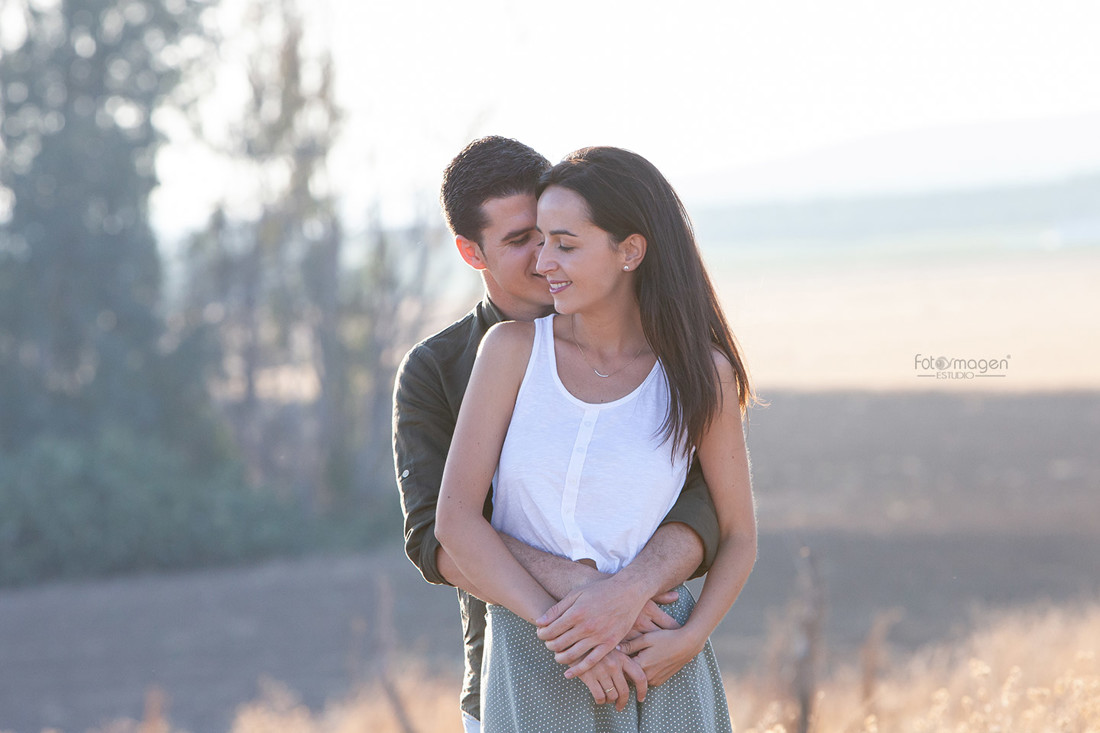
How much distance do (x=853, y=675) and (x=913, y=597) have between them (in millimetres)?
6679

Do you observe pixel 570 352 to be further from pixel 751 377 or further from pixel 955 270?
pixel 955 270

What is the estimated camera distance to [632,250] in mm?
2283

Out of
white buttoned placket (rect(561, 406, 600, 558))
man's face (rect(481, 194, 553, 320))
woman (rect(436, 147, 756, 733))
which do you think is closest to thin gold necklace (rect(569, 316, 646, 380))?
woman (rect(436, 147, 756, 733))

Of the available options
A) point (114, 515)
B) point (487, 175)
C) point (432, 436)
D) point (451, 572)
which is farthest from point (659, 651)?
point (114, 515)

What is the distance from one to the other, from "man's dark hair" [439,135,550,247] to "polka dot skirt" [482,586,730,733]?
34.1 inches

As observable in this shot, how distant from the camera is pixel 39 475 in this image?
20453 millimetres

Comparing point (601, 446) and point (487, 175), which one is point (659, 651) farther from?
point (487, 175)

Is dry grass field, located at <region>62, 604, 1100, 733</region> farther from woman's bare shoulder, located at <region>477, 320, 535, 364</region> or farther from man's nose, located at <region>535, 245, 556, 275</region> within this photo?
man's nose, located at <region>535, 245, 556, 275</region>

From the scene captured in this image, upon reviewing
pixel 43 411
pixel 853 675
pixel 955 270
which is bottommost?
pixel 955 270

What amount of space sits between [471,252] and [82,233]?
21095 millimetres

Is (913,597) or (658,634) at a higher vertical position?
(658,634)

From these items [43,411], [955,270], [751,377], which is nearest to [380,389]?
[43,411]

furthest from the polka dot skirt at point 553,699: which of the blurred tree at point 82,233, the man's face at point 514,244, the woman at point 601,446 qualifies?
the blurred tree at point 82,233

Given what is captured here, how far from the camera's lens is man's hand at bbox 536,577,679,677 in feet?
6.88
